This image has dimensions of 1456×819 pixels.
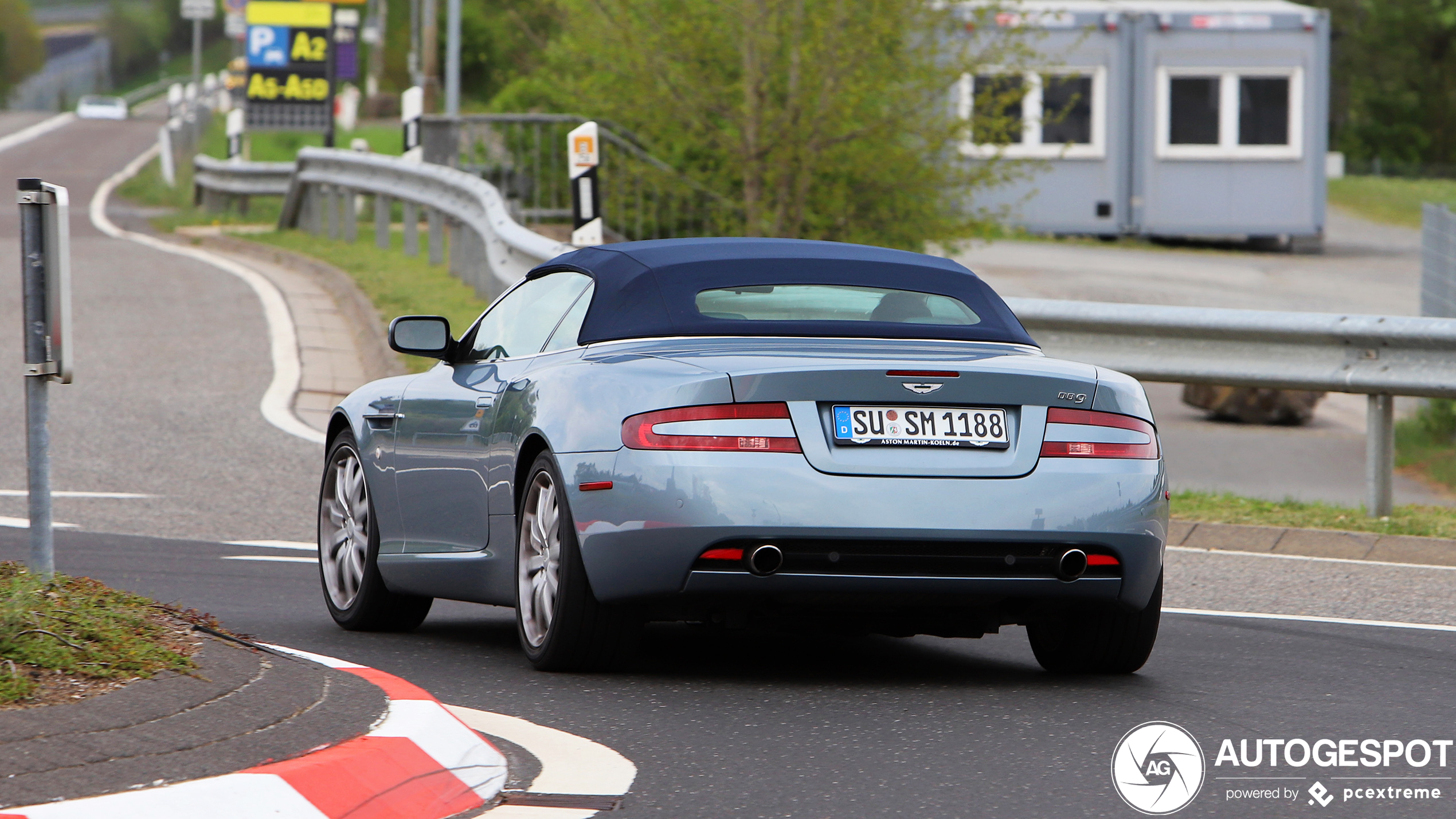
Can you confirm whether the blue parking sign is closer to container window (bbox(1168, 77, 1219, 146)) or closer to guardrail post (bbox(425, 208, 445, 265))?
container window (bbox(1168, 77, 1219, 146))

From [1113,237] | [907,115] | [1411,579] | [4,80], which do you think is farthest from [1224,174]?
[4,80]

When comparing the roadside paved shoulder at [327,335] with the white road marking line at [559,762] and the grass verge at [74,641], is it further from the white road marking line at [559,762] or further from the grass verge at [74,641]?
the white road marking line at [559,762]

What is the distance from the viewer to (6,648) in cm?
468

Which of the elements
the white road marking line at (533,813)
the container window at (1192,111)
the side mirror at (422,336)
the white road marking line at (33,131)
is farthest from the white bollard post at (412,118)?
the white road marking line at (33,131)

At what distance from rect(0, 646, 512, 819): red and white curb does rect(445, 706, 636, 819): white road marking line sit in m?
0.07

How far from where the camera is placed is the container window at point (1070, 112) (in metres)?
30.7

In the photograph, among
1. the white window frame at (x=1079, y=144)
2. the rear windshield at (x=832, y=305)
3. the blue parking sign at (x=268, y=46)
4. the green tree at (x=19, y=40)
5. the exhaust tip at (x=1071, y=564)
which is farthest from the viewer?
the green tree at (x=19, y=40)

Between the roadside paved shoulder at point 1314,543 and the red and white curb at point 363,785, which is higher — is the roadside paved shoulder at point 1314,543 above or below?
below

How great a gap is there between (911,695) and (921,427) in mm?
730

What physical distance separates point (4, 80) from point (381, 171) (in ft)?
431

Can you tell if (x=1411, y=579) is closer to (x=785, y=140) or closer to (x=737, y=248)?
(x=737, y=248)

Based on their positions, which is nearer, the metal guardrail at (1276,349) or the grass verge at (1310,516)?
the grass verge at (1310,516)

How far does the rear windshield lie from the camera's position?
639 centimetres

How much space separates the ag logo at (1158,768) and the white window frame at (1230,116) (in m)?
27.0
